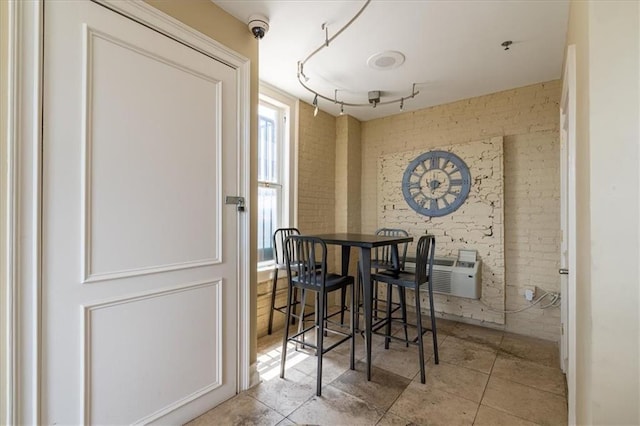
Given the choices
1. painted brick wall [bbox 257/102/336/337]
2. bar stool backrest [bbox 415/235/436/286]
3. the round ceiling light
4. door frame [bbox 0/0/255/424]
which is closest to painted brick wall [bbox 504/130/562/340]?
bar stool backrest [bbox 415/235/436/286]

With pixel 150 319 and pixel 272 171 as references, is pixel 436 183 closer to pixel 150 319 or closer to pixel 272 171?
pixel 272 171

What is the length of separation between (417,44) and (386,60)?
0.31m

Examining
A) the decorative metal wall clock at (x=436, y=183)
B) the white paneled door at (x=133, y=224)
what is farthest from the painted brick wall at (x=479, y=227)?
the white paneled door at (x=133, y=224)

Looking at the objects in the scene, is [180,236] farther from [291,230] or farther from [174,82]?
[291,230]

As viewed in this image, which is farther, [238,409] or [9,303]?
[238,409]

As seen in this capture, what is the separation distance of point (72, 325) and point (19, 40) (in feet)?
4.03

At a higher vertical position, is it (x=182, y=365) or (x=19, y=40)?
(x=19, y=40)

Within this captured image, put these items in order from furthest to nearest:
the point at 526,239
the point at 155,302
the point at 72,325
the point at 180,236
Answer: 1. the point at 526,239
2. the point at 180,236
3. the point at 155,302
4. the point at 72,325

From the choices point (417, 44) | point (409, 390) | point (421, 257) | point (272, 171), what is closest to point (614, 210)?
point (421, 257)

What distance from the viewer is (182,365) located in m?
1.75

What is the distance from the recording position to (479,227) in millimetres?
3330

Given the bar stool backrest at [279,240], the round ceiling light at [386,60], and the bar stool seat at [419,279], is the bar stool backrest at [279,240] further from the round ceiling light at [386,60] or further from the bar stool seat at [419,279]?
the round ceiling light at [386,60]

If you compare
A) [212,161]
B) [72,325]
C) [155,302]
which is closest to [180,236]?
[155,302]

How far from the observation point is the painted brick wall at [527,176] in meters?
2.97
